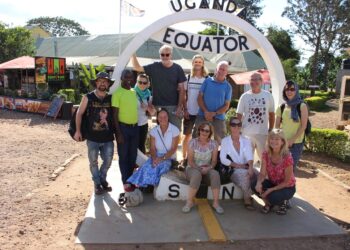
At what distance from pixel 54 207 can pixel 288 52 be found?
118 feet

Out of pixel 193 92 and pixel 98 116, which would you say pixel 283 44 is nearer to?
pixel 193 92

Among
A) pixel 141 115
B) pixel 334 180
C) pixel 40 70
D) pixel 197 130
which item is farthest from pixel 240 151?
pixel 40 70

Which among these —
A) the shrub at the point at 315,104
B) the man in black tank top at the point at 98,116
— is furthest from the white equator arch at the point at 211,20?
the shrub at the point at 315,104

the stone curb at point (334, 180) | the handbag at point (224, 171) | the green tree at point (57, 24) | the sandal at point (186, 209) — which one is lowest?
the stone curb at point (334, 180)

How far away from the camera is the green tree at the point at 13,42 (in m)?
25.2

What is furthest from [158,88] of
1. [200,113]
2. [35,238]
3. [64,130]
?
[64,130]

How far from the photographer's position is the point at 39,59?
57.5 feet

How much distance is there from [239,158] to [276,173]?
552 millimetres

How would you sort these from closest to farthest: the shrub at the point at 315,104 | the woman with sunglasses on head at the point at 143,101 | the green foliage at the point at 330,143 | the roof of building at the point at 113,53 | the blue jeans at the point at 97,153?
the blue jeans at the point at 97,153 < the woman with sunglasses on head at the point at 143,101 < the green foliage at the point at 330,143 < the shrub at the point at 315,104 < the roof of building at the point at 113,53

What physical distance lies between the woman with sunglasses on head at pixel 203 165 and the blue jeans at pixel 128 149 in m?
0.82

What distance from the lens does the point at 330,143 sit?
27.9ft

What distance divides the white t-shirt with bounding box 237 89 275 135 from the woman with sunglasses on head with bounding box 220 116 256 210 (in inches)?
20.9

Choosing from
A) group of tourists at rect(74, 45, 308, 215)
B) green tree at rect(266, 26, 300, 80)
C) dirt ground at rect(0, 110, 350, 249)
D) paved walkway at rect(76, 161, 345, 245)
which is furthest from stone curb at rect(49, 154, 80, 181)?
green tree at rect(266, 26, 300, 80)

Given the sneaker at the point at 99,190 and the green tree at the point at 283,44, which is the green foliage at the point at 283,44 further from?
the sneaker at the point at 99,190
